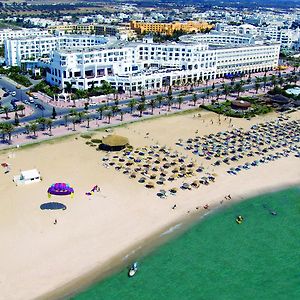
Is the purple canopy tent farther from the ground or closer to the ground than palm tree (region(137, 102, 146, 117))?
closer to the ground

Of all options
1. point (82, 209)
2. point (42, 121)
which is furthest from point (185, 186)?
point (42, 121)

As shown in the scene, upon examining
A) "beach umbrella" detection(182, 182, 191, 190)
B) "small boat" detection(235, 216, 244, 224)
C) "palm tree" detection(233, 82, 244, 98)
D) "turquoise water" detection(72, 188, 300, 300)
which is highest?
"palm tree" detection(233, 82, 244, 98)

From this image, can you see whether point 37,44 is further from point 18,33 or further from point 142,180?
point 142,180

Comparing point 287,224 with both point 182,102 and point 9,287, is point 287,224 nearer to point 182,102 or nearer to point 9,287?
point 9,287

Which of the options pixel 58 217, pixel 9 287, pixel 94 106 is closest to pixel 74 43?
pixel 94 106

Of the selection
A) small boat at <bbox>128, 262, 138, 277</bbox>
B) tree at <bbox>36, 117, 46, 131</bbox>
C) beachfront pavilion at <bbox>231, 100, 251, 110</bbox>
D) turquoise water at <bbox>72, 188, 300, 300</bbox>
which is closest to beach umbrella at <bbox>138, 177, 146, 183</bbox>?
turquoise water at <bbox>72, 188, 300, 300</bbox>

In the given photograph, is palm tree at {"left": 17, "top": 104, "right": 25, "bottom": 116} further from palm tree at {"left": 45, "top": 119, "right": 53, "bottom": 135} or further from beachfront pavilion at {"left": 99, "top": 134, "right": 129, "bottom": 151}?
beachfront pavilion at {"left": 99, "top": 134, "right": 129, "bottom": 151}

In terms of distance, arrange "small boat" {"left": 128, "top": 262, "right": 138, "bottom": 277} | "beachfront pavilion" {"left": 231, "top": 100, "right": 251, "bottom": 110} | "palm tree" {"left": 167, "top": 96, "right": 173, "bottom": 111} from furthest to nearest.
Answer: "palm tree" {"left": 167, "top": 96, "right": 173, "bottom": 111}
"beachfront pavilion" {"left": 231, "top": 100, "right": 251, "bottom": 110}
"small boat" {"left": 128, "top": 262, "right": 138, "bottom": 277}
